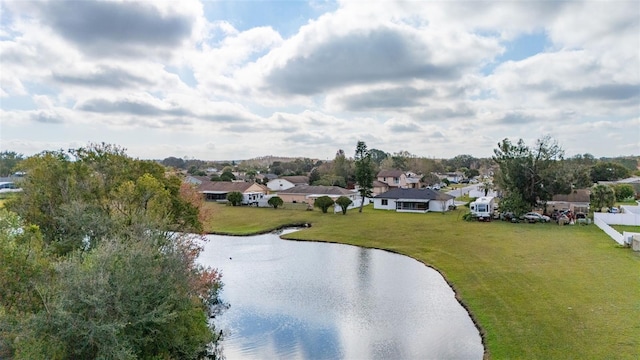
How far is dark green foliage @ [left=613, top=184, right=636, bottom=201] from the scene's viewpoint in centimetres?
5994

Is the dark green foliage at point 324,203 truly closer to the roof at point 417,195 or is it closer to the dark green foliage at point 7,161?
the roof at point 417,195

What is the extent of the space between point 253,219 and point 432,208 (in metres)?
24.5

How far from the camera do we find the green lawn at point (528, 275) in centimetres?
1513

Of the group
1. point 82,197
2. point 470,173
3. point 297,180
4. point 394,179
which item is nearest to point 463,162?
point 470,173

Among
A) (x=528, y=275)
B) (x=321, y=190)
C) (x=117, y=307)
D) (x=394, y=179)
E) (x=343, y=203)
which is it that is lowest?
(x=528, y=275)

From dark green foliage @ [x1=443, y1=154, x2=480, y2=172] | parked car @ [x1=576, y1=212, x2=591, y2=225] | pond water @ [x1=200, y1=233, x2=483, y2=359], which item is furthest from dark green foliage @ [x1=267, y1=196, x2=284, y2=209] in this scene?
dark green foliage @ [x1=443, y1=154, x2=480, y2=172]

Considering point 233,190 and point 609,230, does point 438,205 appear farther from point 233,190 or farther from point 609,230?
point 233,190

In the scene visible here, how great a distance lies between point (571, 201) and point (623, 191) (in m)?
18.4

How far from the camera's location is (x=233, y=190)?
64.8 m

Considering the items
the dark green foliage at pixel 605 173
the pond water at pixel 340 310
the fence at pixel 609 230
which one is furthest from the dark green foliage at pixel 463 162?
the pond water at pixel 340 310

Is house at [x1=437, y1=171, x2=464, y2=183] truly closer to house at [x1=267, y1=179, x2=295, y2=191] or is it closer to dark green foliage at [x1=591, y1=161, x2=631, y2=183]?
dark green foliage at [x1=591, y1=161, x2=631, y2=183]

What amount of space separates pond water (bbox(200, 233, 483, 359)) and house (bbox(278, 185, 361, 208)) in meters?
29.6

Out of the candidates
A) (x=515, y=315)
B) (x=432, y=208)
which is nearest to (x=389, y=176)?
(x=432, y=208)

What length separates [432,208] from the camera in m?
55.1
